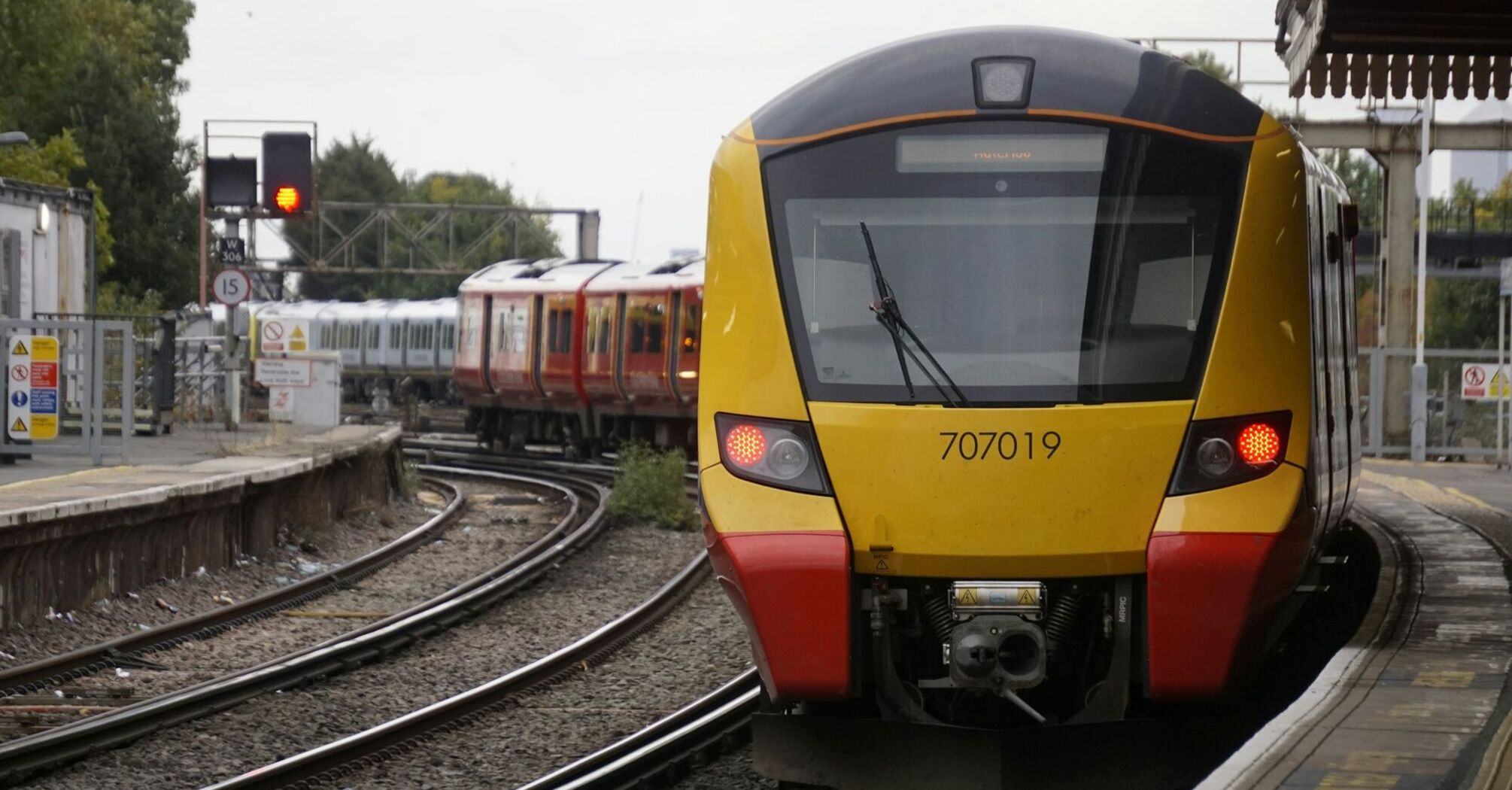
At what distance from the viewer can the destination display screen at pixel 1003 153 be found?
6.60 meters

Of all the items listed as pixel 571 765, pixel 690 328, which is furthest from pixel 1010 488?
pixel 690 328

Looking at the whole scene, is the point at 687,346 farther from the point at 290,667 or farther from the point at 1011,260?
the point at 1011,260

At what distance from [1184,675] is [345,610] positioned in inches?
350

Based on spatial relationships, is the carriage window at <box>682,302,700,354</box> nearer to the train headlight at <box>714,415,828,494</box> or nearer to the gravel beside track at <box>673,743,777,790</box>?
the gravel beside track at <box>673,743,777,790</box>

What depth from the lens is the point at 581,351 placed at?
30.8 meters

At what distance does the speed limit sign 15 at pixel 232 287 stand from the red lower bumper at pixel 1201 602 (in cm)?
1788

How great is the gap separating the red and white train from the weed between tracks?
191 inches

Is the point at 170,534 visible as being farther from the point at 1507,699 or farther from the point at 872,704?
the point at 1507,699

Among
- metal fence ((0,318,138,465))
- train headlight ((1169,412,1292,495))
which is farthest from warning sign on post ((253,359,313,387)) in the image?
train headlight ((1169,412,1292,495))

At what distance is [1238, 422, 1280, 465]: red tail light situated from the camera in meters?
6.36

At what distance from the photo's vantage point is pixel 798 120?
22.4 feet

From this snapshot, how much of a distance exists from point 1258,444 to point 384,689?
583cm

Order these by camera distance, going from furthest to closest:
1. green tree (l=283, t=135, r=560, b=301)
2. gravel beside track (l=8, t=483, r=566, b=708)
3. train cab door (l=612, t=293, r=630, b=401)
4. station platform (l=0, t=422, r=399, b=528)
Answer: green tree (l=283, t=135, r=560, b=301) → train cab door (l=612, t=293, r=630, b=401) → station platform (l=0, t=422, r=399, b=528) → gravel beside track (l=8, t=483, r=566, b=708)

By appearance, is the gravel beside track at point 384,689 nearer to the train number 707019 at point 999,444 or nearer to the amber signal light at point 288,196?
the train number 707019 at point 999,444
